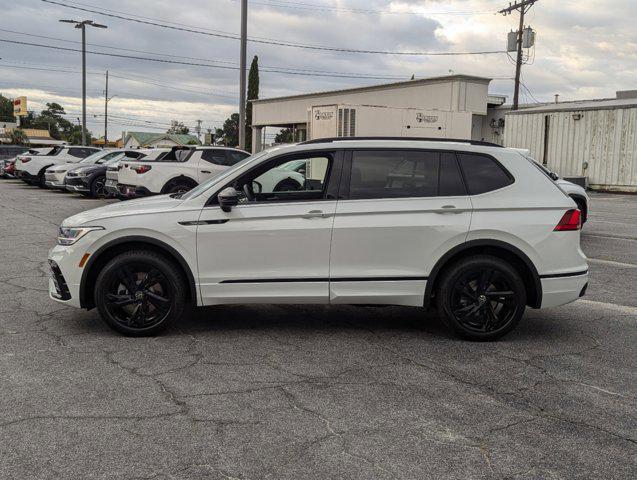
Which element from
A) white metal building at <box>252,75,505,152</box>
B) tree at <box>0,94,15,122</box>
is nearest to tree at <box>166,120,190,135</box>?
tree at <box>0,94,15,122</box>

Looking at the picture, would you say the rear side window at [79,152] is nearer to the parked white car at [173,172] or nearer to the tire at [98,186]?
the tire at [98,186]

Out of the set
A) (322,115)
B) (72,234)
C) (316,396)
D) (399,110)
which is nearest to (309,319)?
(316,396)

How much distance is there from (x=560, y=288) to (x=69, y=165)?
20.6 metres

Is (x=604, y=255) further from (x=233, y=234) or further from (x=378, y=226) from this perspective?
(x=233, y=234)

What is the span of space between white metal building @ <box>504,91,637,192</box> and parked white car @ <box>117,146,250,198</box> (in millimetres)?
18390

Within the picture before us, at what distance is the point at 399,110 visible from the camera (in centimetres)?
2456

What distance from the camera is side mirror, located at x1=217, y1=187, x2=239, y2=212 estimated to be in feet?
17.5

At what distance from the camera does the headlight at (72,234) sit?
5.41 meters

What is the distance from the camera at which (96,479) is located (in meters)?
3.09

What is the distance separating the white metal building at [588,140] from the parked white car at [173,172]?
18390mm

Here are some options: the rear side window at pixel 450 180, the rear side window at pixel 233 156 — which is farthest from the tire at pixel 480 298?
the rear side window at pixel 233 156

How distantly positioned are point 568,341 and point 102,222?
414 centimetres

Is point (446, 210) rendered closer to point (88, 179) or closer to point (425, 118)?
point (88, 179)

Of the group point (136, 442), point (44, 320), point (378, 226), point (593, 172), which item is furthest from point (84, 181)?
point (593, 172)
